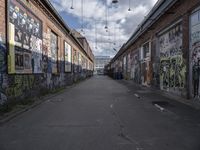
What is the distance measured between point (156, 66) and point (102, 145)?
1619 cm

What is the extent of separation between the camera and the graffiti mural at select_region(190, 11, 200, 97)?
11820 mm

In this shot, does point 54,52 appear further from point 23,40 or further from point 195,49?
point 195,49

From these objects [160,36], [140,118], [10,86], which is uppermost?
[160,36]

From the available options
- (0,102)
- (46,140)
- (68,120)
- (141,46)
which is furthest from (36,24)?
(141,46)

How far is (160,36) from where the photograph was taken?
19438 millimetres

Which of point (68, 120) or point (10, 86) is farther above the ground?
point (10, 86)

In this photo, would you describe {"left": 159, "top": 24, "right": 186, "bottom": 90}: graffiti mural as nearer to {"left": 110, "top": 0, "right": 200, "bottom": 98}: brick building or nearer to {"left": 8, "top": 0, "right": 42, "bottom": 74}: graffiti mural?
{"left": 110, "top": 0, "right": 200, "bottom": 98}: brick building

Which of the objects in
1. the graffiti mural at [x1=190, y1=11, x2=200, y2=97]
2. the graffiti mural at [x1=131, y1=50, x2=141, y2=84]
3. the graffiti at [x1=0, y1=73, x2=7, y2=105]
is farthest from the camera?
the graffiti mural at [x1=131, y1=50, x2=141, y2=84]

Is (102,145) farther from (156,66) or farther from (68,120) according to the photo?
(156,66)

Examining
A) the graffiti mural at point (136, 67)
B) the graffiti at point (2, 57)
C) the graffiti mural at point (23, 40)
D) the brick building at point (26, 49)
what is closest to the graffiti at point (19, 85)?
the brick building at point (26, 49)

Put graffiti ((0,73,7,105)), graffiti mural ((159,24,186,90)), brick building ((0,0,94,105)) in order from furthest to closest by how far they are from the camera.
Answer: graffiti mural ((159,24,186,90)) < brick building ((0,0,94,105)) < graffiti ((0,73,7,105))

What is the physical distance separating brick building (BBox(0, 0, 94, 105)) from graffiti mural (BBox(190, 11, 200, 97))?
28.5 feet

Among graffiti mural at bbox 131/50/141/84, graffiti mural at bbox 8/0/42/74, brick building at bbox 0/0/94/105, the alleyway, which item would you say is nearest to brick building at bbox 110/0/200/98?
the alleyway

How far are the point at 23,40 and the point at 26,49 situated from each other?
2.17ft
